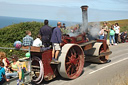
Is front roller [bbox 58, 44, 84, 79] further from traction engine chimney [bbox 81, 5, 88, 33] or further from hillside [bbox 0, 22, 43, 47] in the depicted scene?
hillside [bbox 0, 22, 43, 47]

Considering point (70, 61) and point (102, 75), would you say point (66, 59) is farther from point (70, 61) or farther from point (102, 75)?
point (102, 75)

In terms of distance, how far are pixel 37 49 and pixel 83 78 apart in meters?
2.00

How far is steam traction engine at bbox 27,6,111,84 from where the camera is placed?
17.2 feet

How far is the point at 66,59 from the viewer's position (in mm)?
5941

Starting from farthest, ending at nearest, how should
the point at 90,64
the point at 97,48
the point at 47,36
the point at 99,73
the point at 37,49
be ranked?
the point at 90,64
the point at 97,48
the point at 99,73
the point at 47,36
the point at 37,49

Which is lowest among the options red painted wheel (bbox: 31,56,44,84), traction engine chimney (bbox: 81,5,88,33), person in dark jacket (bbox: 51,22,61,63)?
red painted wheel (bbox: 31,56,44,84)

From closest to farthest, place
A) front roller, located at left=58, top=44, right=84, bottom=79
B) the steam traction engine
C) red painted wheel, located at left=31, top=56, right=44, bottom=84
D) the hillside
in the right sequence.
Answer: red painted wheel, located at left=31, top=56, right=44, bottom=84, the steam traction engine, front roller, located at left=58, top=44, right=84, bottom=79, the hillside

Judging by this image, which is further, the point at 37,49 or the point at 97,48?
the point at 97,48

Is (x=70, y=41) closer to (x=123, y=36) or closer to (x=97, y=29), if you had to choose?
(x=97, y=29)

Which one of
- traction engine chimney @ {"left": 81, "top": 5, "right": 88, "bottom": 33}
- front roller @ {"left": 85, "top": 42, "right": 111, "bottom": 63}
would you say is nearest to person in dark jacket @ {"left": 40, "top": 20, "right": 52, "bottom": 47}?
traction engine chimney @ {"left": 81, "top": 5, "right": 88, "bottom": 33}

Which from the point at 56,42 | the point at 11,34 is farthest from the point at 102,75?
the point at 11,34

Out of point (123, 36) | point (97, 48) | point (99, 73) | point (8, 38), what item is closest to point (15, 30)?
point (8, 38)

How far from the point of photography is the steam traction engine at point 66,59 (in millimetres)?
5242

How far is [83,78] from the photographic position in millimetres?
6051
